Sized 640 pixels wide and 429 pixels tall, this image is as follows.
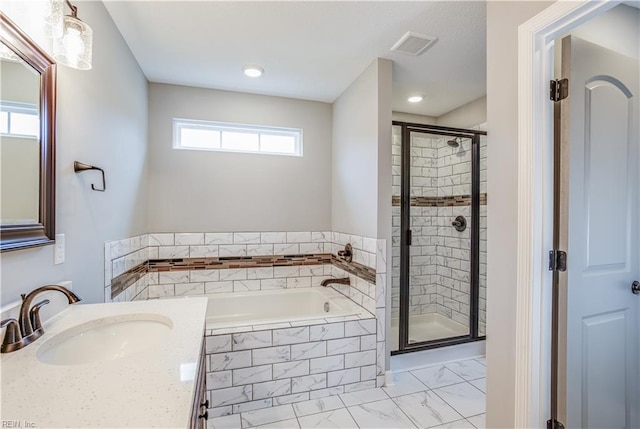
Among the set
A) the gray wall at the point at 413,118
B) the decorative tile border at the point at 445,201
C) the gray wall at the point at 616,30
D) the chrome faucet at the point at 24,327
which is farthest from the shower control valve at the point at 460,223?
the chrome faucet at the point at 24,327

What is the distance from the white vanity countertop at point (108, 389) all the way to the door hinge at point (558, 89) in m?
1.65

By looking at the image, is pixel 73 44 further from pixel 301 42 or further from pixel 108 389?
pixel 301 42

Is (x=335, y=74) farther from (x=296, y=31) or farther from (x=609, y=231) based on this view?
(x=609, y=231)

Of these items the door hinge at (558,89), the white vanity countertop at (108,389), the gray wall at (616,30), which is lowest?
the white vanity countertop at (108,389)

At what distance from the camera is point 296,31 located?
80.0 inches

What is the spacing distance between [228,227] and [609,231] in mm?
2797

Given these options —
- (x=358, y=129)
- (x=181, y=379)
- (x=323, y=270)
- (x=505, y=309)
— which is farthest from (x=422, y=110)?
(x=181, y=379)

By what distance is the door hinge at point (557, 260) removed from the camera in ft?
4.04

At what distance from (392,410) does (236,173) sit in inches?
95.7

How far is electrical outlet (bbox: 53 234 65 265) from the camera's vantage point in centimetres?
133

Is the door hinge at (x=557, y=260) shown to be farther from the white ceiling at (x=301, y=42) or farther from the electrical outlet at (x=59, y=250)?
the electrical outlet at (x=59, y=250)

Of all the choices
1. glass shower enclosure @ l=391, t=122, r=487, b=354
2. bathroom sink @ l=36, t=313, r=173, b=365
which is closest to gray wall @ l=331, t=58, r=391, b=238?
glass shower enclosure @ l=391, t=122, r=487, b=354

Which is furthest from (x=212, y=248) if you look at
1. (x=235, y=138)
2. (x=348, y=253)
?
(x=348, y=253)

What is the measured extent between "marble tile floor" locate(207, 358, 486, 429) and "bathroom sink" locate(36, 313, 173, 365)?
1019 millimetres
